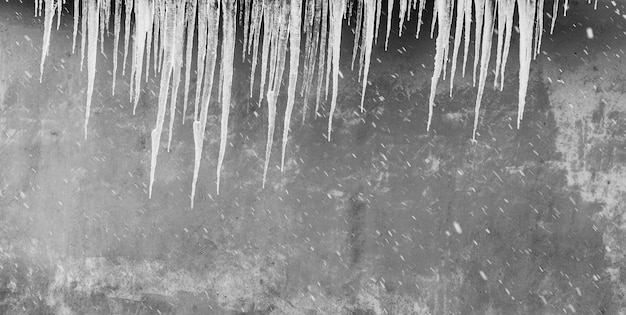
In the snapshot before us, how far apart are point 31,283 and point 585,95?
4.32 metres

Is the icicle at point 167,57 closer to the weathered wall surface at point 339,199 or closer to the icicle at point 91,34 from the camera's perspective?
the icicle at point 91,34

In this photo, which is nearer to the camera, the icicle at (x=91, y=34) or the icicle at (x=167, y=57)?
the icicle at (x=167, y=57)

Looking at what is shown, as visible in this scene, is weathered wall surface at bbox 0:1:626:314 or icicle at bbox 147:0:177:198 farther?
weathered wall surface at bbox 0:1:626:314

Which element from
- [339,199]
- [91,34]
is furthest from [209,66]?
[339,199]

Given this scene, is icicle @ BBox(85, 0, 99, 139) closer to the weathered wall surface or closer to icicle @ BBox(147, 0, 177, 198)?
→ icicle @ BBox(147, 0, 177, 198)

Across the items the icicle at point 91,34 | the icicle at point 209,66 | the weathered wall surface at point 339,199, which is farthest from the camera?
the weathered wall surface at point 339,199

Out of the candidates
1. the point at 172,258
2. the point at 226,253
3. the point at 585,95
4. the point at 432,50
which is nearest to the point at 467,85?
the point at 432,50

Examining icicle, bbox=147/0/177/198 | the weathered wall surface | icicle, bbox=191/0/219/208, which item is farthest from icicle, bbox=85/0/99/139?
the weathered wall surface

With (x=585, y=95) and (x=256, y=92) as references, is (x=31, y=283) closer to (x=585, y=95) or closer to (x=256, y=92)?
(x=256, y=92)

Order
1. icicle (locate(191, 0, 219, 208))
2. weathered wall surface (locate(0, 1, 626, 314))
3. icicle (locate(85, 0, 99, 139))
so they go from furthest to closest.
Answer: weathered wall surface (locate(0, 1, 626, 314)) < icicle (locate(85, 0, 99, 139)) < icicle (locate(191, 0, 219, 208))

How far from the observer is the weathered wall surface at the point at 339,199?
3.86 m

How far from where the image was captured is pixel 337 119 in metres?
4.07

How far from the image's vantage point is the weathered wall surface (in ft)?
12.7

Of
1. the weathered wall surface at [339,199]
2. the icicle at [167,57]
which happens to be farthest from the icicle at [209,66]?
the weathered wall surface at [339,199]
